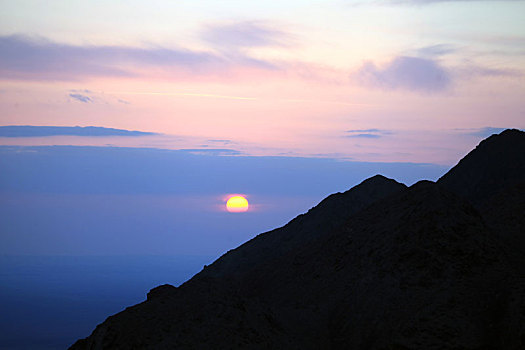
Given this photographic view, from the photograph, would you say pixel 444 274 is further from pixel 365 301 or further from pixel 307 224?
pixel 307 224

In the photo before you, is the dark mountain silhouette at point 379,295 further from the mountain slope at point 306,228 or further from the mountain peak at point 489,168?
the mountain peak at point 489,168

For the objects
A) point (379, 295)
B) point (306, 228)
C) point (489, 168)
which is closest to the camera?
point (379, 295)

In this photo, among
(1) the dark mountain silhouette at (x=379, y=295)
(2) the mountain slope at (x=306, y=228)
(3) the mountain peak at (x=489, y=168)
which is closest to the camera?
(1) the dark mountain silhouette at (x=379, y=295)

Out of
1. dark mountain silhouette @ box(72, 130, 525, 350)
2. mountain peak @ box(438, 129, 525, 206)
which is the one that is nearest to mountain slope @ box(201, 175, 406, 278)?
mountain peak @ box(438, 129, 525, 206)

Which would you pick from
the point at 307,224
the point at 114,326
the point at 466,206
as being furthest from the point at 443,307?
the point at 307,224

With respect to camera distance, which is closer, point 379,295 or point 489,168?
point 379,295

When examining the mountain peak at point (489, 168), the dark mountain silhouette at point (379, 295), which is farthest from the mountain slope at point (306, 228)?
the dark mountain silhouette at point (379, 295)

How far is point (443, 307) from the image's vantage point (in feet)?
77.3

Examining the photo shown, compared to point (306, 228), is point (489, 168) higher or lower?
higher

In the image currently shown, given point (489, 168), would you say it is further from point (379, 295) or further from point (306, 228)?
point (379, 295)

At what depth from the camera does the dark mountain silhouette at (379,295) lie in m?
22.3

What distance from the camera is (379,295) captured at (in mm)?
26016

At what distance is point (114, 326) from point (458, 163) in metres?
49.7

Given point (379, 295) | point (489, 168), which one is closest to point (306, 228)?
point (489, 168)
